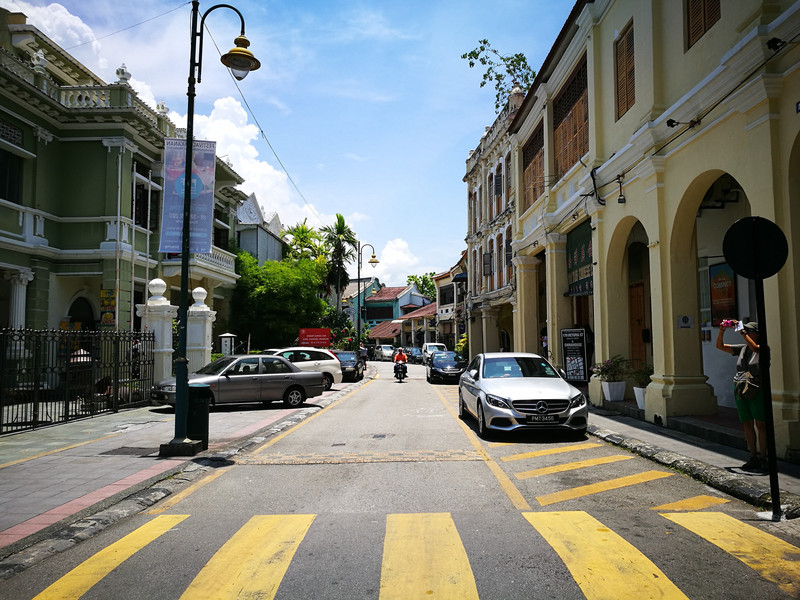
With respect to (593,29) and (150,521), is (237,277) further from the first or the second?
(150,521)

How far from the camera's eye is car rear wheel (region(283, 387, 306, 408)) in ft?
51.9

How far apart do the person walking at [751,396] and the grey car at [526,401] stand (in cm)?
296

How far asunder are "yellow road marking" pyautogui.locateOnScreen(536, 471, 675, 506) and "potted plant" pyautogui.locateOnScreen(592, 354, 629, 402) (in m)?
6.31

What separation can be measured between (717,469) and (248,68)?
9.37 meters

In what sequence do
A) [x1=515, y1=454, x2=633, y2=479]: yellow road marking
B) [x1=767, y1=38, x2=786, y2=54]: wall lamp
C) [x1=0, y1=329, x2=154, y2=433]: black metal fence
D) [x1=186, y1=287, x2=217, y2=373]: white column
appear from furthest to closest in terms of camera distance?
1. [x1=186, y1=287, x2=217, y2=373]: white column
2. [x1=0, y1=329, x2=154, y2=433]: black metal fence
3. [x1=767, y1=38, x2=786, y2=54]: wall lamp
4. [x1=515, y1=454, x2=633, y2=479]: yellow road marking

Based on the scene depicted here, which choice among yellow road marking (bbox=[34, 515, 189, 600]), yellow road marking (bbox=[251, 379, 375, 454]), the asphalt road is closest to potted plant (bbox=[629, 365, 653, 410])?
the asphalt road

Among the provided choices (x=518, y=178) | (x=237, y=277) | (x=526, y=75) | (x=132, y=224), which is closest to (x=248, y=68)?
(x=132, y=224)

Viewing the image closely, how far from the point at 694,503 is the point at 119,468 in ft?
23.7

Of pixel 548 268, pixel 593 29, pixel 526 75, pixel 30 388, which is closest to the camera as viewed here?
pixel 30 388

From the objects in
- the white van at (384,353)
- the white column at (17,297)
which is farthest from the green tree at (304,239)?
the white column at (17,297)

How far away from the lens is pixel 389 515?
5.68 m

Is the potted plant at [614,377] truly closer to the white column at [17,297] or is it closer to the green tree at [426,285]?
the white column at [17,297]

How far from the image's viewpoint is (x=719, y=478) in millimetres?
6797

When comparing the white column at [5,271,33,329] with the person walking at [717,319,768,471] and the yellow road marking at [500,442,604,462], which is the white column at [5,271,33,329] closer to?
the yellow road marking at [500,442,604,462]
